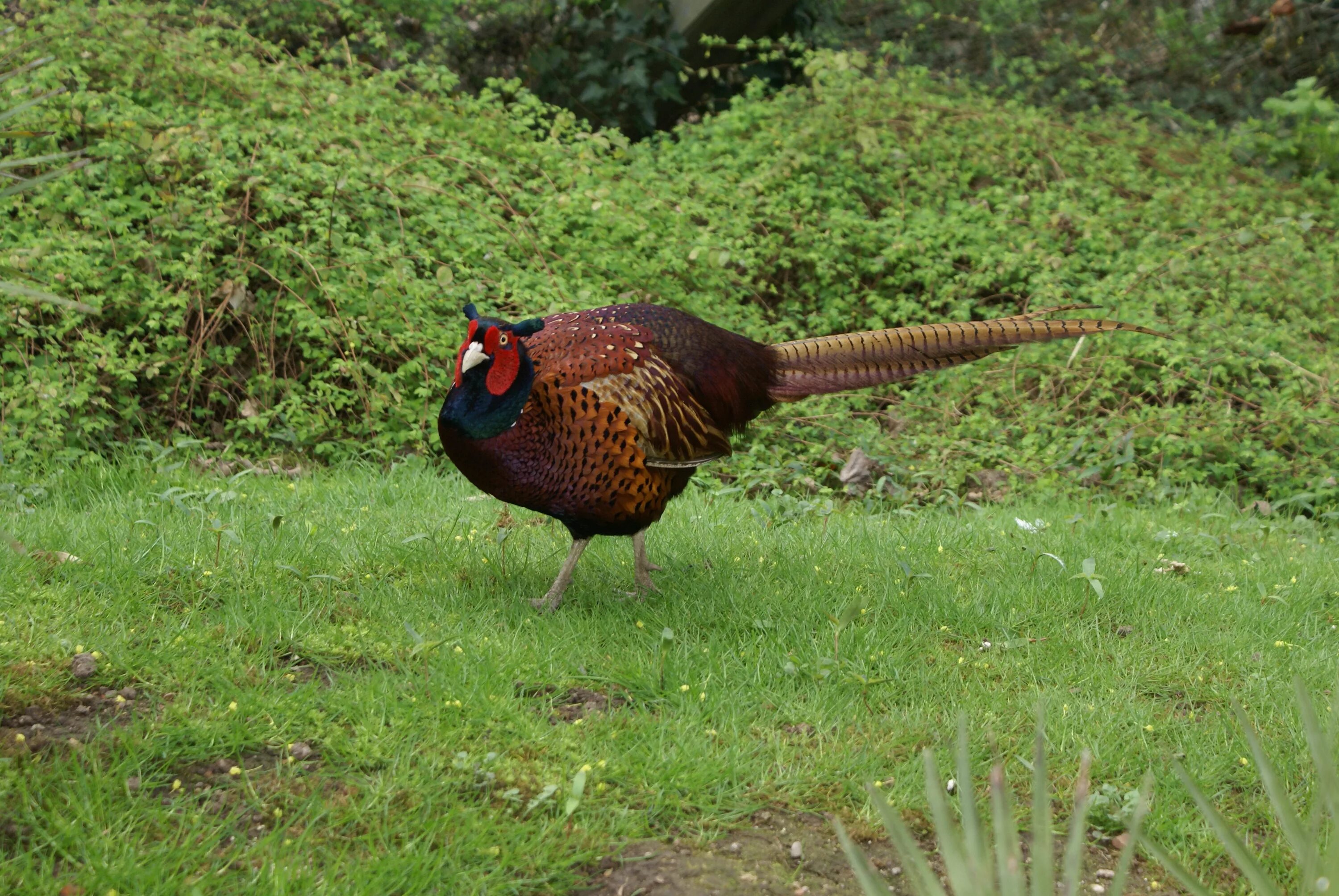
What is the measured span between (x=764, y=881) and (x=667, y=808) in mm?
344

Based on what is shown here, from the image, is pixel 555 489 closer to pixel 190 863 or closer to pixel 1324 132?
pixel 190 863

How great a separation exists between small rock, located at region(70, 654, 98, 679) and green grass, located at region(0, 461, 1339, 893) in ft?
0.08

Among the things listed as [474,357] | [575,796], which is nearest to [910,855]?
[575,796]

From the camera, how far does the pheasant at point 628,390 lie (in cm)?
357

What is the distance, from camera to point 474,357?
3.48 m

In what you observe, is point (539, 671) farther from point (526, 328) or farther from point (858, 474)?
point (858, 474)

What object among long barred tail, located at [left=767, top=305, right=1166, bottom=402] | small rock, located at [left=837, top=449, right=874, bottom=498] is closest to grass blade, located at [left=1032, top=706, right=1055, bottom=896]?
long barred tail, located at [left=767, top=305, right=1166, bottom=402]

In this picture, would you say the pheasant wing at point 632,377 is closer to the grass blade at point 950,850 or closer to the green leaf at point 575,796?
the green leaf at point 575,796

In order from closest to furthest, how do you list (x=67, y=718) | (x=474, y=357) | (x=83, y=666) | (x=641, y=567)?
(x=67, y=718) < (x=83, y=666) < (x=474, y=357) < (x=641, y=567)

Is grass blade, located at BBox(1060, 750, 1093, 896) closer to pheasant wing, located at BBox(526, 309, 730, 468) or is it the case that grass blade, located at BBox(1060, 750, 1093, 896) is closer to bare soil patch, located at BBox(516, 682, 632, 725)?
bare soil patch, located at BBox(516, 682, 632, 725)

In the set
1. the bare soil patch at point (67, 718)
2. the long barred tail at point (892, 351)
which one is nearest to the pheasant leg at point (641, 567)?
the long barred tail at point (892, 351)

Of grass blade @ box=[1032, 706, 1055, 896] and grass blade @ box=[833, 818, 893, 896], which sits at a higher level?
grass blade @ box=[1032, 706, 1055, 896]

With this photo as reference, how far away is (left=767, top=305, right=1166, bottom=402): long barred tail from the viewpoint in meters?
3.90

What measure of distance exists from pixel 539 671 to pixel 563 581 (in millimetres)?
600
